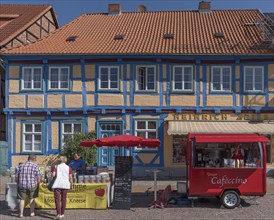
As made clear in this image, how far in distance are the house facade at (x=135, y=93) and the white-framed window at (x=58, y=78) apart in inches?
1.9

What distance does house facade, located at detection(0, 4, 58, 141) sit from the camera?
951 inches

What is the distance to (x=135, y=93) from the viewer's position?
818 inches

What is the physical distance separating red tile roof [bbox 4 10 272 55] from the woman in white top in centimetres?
1023

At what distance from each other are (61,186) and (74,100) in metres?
10.3

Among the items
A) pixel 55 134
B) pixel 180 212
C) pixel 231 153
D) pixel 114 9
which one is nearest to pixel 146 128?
pixel 55 134

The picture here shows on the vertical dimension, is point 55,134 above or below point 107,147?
above

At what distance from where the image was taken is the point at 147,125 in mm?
20750

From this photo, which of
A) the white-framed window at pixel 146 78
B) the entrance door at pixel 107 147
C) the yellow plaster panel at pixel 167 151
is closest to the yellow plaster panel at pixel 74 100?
the entrance door at pixel 107 147

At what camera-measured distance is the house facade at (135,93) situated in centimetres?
2055

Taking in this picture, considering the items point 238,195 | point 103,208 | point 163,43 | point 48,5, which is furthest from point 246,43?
point 48,5

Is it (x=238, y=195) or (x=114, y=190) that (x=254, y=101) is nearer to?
(x=238, y=195)

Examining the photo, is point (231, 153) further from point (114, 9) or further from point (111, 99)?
point (114, 9)

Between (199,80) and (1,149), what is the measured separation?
10419 millimetres

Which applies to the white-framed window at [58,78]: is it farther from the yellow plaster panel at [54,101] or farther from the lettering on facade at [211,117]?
the lettering on facade at [211,117]
